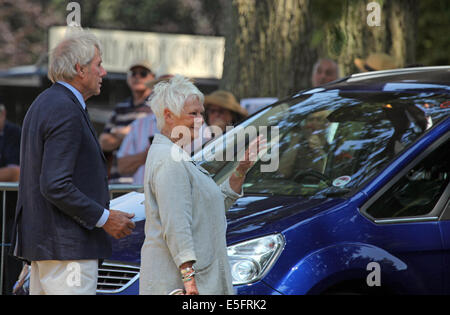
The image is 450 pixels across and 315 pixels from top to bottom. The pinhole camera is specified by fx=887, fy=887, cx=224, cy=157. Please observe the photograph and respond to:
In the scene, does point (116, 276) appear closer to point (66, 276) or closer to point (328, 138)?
point (66, 276)

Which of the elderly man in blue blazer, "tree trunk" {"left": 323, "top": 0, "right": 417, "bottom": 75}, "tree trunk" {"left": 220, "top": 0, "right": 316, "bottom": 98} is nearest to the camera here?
the elderly man in blue blazer

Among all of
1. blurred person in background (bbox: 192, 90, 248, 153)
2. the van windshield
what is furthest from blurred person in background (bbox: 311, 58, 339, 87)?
the van windshield

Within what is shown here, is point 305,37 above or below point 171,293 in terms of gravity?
above

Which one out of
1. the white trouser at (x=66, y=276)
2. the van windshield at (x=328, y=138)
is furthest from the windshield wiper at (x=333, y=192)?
the white trouser at (x=66, y=276)

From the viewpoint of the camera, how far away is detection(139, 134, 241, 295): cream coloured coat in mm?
3812

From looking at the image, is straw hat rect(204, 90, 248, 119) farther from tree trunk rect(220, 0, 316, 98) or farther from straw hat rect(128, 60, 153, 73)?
tree trunk rect(220, 0, 316, 98)

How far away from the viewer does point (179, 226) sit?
149 inches

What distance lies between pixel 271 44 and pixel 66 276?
18.5ft

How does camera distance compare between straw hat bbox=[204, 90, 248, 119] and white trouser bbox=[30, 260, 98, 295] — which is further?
straw hat bbox=[204, 90, 248, 119]

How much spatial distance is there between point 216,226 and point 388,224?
113cm

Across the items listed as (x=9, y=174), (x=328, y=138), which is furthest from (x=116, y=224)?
(x=9, y=174)

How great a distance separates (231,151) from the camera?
5.65 meters
